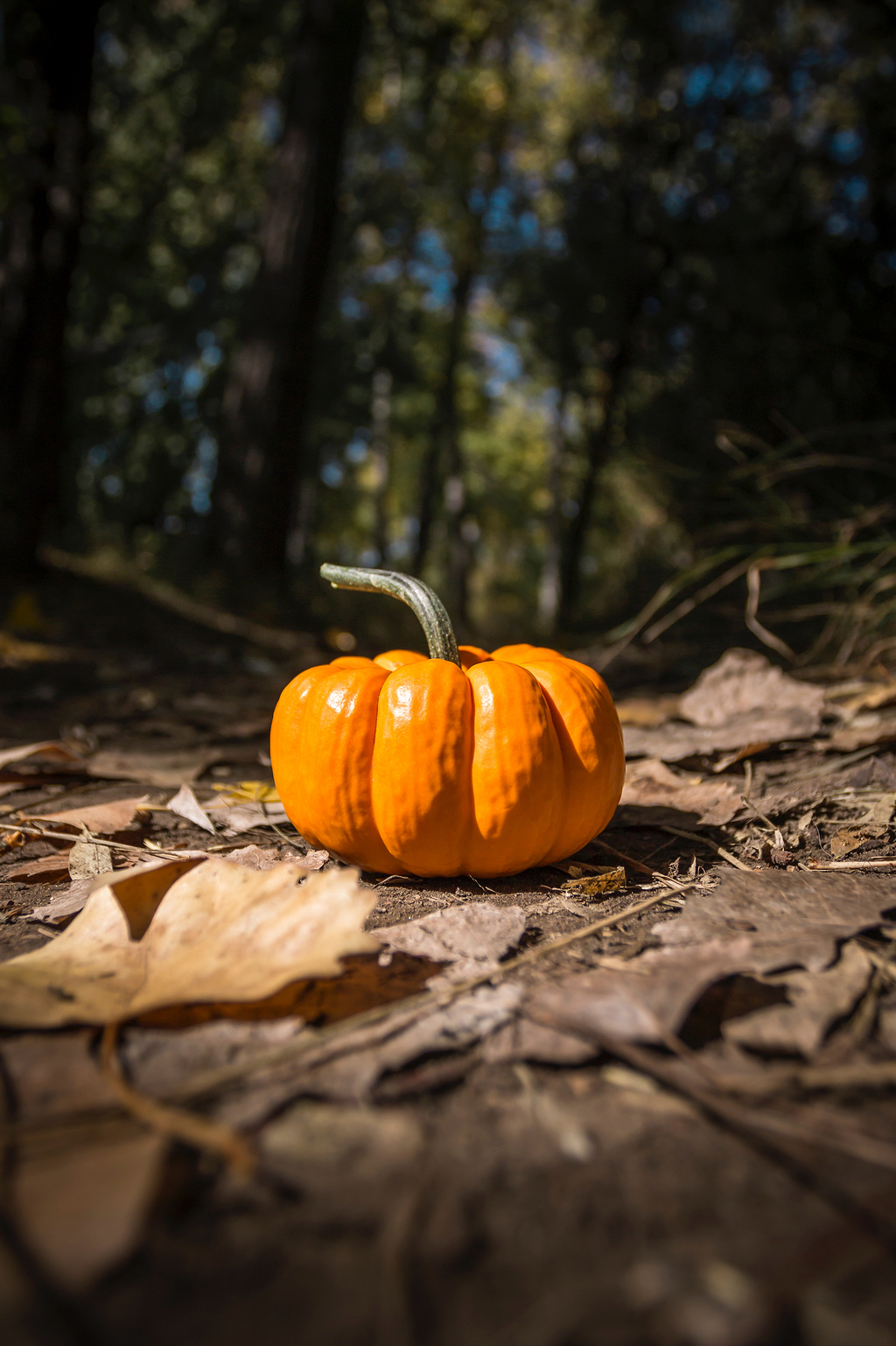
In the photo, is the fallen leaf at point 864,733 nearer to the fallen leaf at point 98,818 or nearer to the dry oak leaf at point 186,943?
the dry oak leaf at point 186,943

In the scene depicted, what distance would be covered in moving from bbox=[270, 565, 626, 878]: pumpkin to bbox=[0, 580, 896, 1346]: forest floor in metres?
0.09

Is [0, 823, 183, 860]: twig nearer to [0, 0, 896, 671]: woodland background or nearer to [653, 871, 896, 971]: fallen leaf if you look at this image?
[653, 871, 896, 971]: fallen leaf

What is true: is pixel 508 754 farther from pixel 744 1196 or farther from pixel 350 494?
pixel 350 494

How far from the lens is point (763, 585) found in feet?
16.3

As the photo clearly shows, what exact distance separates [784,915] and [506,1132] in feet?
2.03

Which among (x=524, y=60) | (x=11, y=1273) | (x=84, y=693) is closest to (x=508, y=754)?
(x=11, y=1273)

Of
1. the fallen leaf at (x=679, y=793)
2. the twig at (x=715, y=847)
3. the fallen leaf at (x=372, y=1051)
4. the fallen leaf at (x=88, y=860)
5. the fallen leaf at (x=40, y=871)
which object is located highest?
the fallen leaf at (x=679, y=793)

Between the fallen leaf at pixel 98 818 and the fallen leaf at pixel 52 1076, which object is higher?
the fallen leaf at pixel 52 1076

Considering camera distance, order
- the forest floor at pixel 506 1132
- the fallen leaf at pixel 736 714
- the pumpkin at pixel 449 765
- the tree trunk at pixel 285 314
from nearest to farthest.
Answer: the forest floor at pixel 506 1132 → the pumpkin at pixel 449 765 → the fallen leaf at pixel 736 714 → the tree trunk at pixel 285 314

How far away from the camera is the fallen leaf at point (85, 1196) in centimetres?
58

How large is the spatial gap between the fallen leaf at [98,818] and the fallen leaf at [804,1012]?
1299 mm

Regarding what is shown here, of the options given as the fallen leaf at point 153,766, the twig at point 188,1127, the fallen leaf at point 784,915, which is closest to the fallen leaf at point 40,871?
the fallen leaf at point 153,766

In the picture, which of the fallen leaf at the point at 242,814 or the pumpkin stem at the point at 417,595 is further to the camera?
the fallen leaf at the point at 242,814

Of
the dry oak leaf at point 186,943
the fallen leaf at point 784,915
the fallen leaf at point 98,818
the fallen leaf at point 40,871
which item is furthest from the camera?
the fallen leaf at point 98,818
